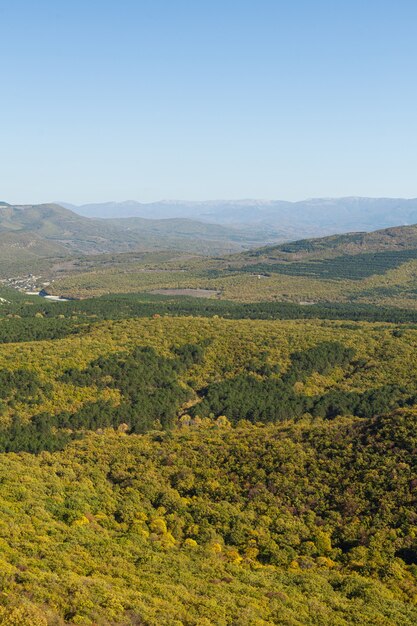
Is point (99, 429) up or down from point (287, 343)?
down

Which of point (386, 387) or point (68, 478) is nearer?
point (68, 478)

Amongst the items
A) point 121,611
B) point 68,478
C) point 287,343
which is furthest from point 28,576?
point 287,343

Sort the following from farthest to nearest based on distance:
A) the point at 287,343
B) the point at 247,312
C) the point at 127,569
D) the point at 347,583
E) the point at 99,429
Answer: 1. the point at 247,312
2. the point at 287,343
3. the point at 99,429
4. the point at 347,583
5. the point at 127,569

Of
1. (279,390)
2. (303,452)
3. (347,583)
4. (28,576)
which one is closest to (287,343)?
(279,390)

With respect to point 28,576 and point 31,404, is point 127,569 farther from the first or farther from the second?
point 31,404

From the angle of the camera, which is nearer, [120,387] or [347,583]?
[347,583]

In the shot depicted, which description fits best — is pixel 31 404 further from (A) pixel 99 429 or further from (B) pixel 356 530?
(B) pixel 356 530

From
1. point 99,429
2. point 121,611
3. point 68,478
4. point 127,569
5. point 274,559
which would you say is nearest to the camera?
point 121,611

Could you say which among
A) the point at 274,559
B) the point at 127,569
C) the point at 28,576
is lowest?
the point at 274,559

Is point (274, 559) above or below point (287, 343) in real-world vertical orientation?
below
